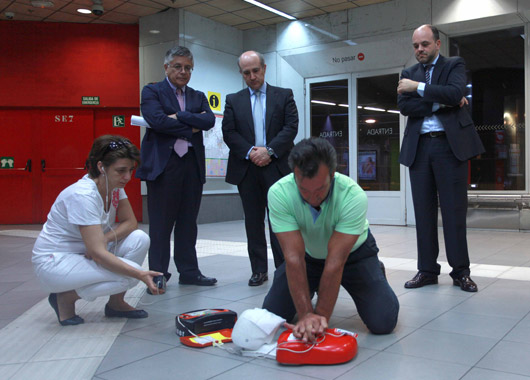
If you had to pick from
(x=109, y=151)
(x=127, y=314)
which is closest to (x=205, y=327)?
(x=127, y=314)

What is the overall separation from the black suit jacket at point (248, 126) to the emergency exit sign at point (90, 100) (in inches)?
246

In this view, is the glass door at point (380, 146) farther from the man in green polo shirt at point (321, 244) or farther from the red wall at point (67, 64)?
the man in green polo shirt at point (321, 244)

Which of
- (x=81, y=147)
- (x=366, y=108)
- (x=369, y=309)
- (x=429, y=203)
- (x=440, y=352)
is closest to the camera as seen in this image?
(x=440, y=352)

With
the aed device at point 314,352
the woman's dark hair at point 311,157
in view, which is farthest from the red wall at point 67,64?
the aed device at point 314,352

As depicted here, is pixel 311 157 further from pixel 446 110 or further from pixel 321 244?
pixel 446 110

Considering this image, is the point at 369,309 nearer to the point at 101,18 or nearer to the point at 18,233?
the point at 18,233

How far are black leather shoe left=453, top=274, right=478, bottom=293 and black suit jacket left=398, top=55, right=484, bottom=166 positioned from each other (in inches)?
30.9

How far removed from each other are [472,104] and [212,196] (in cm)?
458

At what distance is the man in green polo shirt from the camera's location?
1.96m

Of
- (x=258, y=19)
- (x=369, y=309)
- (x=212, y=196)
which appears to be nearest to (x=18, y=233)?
(x=212, y=196)

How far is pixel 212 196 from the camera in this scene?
922cm

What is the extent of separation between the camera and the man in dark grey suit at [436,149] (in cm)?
340

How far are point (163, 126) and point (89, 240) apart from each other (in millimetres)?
1212

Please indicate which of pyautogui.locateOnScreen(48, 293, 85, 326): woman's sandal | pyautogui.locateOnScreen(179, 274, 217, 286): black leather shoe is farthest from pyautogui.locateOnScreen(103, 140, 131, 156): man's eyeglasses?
pyautogui.locateOnScreen(179, 274, 217, 286): black leather shoe
